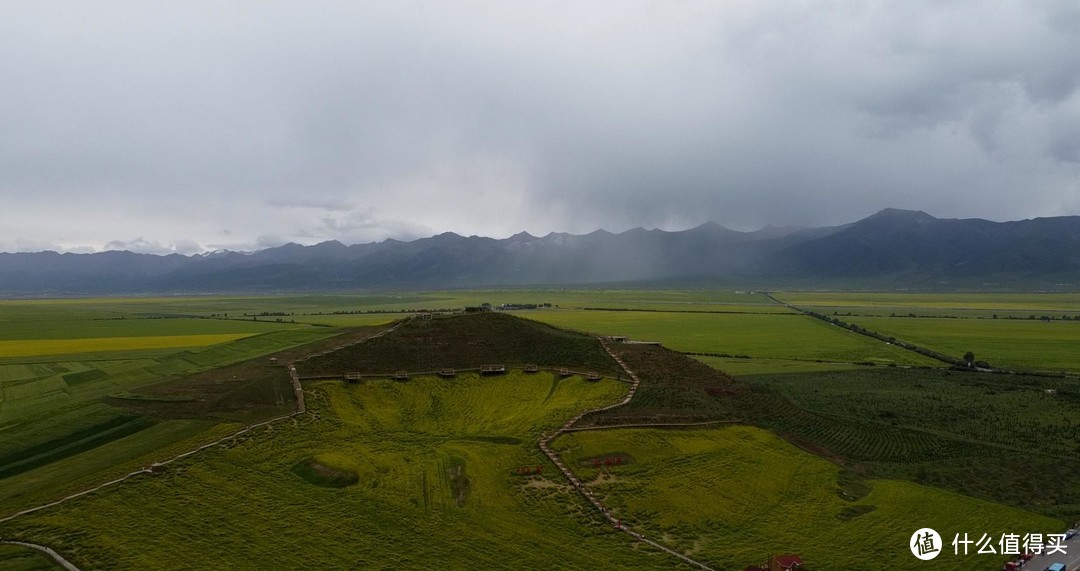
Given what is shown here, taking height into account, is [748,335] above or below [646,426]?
above

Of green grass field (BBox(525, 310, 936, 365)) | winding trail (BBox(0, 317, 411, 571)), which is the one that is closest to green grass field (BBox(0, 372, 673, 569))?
winding trail (BBox(0, 317, 411, 571))

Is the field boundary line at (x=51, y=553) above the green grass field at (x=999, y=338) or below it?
below

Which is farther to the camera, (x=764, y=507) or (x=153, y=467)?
(x=153, y=467)

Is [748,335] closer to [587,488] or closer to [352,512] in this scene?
[587,488]

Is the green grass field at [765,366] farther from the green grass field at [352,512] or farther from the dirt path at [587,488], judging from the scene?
the green grass field at [352,512]

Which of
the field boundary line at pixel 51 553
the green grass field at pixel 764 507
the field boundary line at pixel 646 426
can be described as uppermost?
the field boundary line at pixel 646 426

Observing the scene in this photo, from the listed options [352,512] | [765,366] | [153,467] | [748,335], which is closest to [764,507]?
[352,512]

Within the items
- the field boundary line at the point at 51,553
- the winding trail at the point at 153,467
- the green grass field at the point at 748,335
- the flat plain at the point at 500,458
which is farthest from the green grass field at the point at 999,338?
the field boundary line at the point at 51,553
